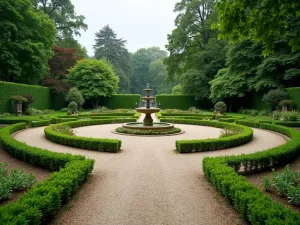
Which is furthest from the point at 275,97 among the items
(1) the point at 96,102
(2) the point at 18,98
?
(1) the point at 96,102

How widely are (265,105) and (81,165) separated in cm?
2510

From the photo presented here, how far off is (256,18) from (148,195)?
5.41 m

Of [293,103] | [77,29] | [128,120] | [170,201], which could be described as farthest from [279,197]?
[77,29]

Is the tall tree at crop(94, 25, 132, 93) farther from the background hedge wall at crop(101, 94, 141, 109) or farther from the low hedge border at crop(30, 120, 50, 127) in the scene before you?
the low hedge border at crop(30, 120, 50, 127)

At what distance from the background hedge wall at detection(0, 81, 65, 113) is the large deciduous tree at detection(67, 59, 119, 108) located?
11.4ft

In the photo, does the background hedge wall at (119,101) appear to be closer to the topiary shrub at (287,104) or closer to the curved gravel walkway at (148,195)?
the topiary shrub at (287,104)

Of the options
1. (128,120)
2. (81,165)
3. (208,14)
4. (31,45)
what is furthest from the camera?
(208,14)

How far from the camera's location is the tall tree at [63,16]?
3575 centimetres

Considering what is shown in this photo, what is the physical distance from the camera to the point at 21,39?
25.5m

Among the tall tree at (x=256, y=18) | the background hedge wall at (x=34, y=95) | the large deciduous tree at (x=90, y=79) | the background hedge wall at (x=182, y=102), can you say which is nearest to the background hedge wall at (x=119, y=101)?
the large deciduous tree at (x=90, y=79)

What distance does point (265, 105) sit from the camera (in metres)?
26.4

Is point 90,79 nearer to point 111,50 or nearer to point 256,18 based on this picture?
point 111,50

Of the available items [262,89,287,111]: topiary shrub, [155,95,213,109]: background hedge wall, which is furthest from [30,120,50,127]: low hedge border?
[155,95,213,109]: background hedge wall

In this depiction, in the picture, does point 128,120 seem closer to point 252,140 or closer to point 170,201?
point 252,140
